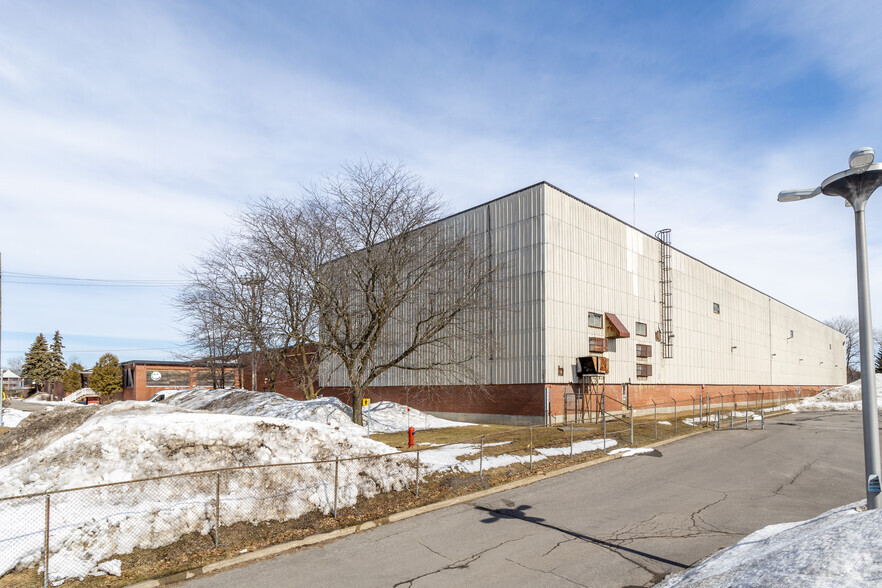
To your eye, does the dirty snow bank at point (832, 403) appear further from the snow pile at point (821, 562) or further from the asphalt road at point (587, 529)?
the snow pile at point (821, 562)

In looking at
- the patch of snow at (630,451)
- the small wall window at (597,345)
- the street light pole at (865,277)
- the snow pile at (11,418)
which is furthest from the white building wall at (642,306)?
the snow pile at (11,418)

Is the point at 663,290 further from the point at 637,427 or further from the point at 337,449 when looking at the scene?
the point at 337,449

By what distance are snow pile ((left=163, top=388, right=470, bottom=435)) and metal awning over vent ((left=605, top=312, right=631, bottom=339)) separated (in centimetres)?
1140

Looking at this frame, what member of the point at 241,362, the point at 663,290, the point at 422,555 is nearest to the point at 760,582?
the point at 422,555

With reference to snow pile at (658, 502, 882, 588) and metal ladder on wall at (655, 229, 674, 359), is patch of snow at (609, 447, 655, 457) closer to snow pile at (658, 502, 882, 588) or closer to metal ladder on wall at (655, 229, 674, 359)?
snow pile at (658, 502, 882, 588)

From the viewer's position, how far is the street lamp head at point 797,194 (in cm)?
888

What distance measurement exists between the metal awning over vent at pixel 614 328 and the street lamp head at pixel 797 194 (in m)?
27.2

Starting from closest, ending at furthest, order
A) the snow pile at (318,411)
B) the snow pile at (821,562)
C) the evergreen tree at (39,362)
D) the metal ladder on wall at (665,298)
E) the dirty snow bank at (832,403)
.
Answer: the snow pile at (821,562) < the snow pile at (318,411) < the metal ladder on wall at (665,298) < the dirty snow bank at (832,403) < the evergreen tree at (39,362)

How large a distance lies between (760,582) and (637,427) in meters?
24.4

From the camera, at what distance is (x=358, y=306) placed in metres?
29.6

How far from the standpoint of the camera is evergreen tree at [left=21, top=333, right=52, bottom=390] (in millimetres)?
96938

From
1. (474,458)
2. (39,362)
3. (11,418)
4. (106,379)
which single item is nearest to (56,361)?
(39,362)

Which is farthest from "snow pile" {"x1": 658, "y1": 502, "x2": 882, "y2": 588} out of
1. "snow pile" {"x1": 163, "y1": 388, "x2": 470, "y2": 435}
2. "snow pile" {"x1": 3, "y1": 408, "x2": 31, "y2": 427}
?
"snow pile" {"x1": 3, "y1": 408, "x2": 31, "y2": 427}

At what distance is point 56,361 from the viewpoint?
98.9 metres
